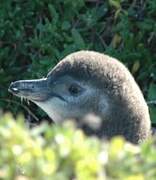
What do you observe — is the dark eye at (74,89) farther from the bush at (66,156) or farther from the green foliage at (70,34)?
the bush at (66,156)

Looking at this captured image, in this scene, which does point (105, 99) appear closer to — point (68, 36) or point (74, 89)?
point (74, 89)

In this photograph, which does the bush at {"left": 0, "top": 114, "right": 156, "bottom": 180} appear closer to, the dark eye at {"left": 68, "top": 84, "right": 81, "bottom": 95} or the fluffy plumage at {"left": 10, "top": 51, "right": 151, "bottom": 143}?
the fluffy plumage at {"left": 10, "top": 51, "right": 151, "bottom": 143}

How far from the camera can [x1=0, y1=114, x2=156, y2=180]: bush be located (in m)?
2.41

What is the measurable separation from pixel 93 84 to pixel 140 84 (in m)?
1.46

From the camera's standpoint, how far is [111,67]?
4609mm

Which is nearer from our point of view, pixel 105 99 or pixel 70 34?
pixel 105 99

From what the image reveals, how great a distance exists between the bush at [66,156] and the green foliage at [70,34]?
3449 millimetres

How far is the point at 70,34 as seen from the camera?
6.27 metres

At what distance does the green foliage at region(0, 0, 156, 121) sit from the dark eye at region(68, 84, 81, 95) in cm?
118

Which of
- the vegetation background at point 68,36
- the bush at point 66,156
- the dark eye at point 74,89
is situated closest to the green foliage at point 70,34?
the vegetation background at point 68,36

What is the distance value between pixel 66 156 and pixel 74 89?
2401 millimetres

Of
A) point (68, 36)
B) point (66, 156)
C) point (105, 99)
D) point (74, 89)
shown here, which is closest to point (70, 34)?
point (68, 36)

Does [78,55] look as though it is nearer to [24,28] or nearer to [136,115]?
[136,115]

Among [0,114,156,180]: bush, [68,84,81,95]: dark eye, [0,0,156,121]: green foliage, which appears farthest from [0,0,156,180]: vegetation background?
[0,114,156,180]: bush
